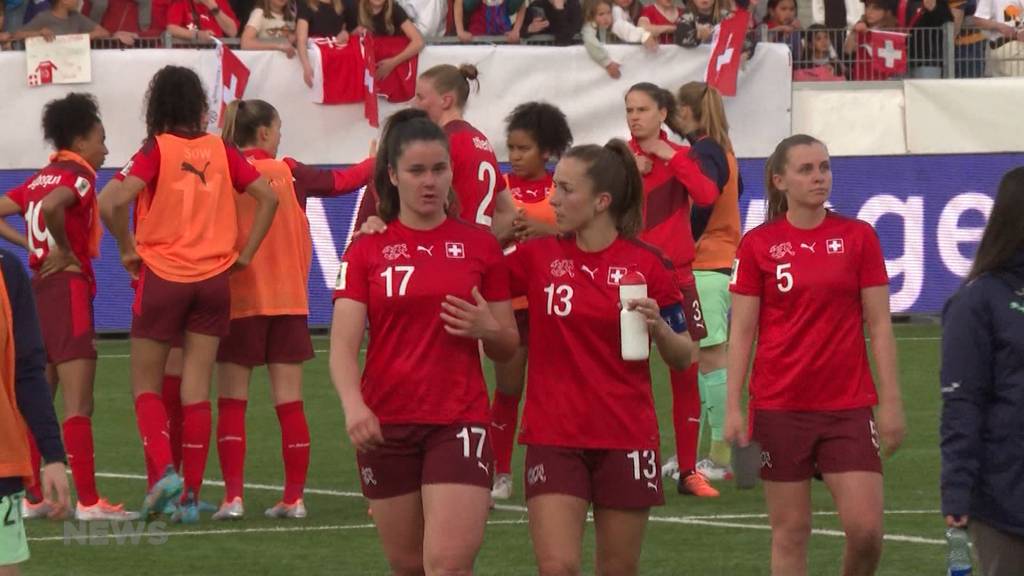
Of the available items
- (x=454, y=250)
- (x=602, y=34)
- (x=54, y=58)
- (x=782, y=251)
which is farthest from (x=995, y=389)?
(x=602, y=34)

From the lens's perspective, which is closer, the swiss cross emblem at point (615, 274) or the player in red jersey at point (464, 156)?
the swiss cross emblem at point (615, 274)

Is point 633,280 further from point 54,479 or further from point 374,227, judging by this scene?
point 54,479

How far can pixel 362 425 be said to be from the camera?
246 inches

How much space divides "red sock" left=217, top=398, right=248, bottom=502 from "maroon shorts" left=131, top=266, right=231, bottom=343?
49 cm

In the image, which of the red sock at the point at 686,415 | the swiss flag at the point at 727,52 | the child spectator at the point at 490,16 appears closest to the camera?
the red sock at the point at 686,415

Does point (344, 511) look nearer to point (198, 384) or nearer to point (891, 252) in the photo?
point (198, 384)

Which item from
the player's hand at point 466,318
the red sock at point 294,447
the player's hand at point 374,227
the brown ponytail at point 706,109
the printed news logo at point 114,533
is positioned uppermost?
the brown ponytail at point 706,109

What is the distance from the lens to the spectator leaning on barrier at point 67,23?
18.8 meters

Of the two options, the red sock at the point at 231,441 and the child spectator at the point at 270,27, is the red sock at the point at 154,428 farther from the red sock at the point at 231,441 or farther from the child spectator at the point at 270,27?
the child spectator at the point at 270,27

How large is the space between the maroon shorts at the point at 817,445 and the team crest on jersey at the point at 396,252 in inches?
62.8

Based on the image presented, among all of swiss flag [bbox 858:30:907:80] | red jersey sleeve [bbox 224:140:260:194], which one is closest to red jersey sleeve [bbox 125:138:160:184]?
red jersey sleeve [bbox 224:140:260:194]

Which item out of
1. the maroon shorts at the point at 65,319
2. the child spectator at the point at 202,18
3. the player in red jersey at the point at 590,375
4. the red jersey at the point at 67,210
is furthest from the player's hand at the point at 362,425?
the child spectator at the point at 202,18

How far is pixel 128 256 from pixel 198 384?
0.71 metres

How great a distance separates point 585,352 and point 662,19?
44.5 ft
